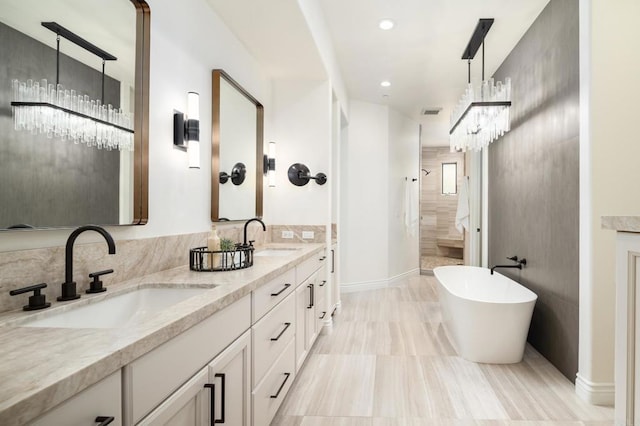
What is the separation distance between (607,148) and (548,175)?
0.69m

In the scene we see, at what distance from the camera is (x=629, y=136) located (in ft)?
7.47

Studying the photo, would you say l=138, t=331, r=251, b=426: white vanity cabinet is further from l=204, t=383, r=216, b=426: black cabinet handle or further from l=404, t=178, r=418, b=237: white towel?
l=404, t=178, r=418, b=237: white towel

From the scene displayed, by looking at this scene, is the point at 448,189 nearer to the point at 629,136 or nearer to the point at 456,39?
the point at 456,39

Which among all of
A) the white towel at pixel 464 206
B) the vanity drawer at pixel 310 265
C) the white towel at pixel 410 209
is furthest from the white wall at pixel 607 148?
the white towel at pixel 410 209

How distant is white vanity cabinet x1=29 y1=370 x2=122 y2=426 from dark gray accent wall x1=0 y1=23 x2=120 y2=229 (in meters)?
0.65

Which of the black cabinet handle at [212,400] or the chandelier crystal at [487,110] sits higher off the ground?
the chandelier crystal at [487,110]

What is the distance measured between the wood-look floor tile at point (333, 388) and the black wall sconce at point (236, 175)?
1.44 meters

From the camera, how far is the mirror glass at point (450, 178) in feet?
30.7

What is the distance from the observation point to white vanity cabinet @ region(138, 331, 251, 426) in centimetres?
98

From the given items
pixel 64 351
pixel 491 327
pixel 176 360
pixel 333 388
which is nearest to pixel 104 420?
pixel 64 351

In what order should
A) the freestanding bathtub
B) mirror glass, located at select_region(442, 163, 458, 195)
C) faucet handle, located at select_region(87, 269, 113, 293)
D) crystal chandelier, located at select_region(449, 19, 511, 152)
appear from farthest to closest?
mirror glass, located at select_region(442, 163, 458, 195) < crystal chandelier, located at select_region(449, 19, 511, 152) < the freestanding bathtub < faucet handle, located at select_region(87, 269, 113, 293)

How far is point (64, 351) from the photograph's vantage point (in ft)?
2.44

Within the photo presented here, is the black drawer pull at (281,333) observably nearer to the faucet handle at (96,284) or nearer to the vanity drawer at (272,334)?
the vanity drawer at (272,334)

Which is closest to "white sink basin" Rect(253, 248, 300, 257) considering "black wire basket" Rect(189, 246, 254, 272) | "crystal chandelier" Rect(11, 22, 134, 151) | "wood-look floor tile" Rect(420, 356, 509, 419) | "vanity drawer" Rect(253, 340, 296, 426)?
"vanity drawer" Rect(253, 340, 296, 426)
